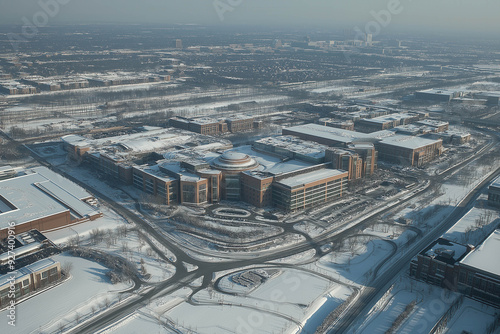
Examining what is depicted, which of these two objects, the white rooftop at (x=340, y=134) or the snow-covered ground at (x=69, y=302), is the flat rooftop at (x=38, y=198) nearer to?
the snow-covered ground at (x=69, y=302)

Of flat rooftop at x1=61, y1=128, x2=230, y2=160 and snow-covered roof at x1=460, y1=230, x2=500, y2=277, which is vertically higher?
flat rooftop at x1=61, y1=128, x2=230, y2=160

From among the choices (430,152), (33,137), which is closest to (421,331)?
(430,152)

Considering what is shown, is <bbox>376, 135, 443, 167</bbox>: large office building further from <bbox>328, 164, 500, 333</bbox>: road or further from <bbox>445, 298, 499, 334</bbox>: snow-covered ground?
<bbox>445, 298, 499, 334</bbox>: snow-covered ground

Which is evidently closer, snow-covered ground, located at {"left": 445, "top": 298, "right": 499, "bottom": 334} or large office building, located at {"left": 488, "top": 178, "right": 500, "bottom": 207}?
snow-covered ground, located at {"left": 445, "top": 298, "right": 499, "bottom": 334}

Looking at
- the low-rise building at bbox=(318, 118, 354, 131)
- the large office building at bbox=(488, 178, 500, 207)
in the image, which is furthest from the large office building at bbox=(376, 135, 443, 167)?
the large office building at bbox=(488, 178, 500, 207)

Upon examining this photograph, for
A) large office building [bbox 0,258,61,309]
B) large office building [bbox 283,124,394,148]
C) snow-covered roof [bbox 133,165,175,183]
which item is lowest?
large office building [bbox 0,258,61,309]

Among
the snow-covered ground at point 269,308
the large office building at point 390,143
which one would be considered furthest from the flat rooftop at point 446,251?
the large office building at point 390,143

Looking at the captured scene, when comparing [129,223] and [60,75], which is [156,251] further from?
[60,75]
